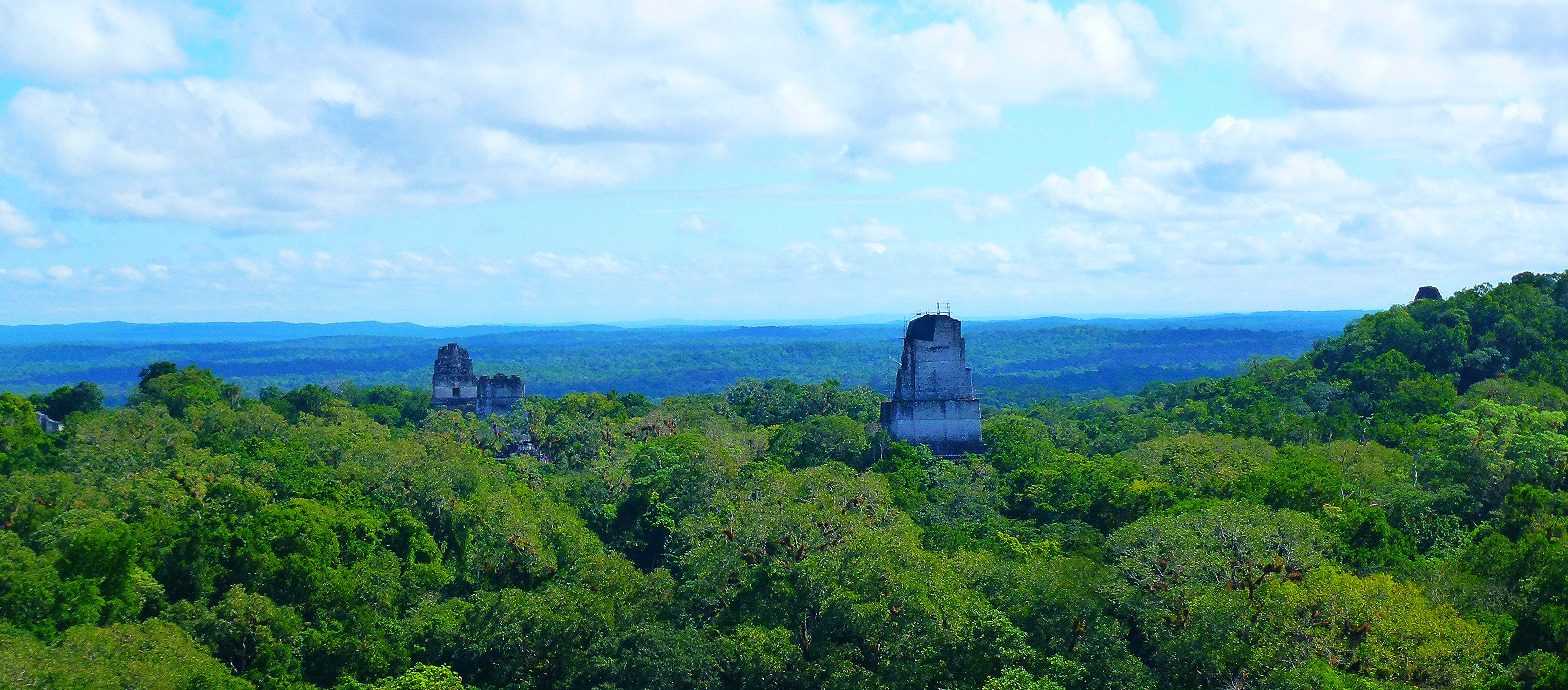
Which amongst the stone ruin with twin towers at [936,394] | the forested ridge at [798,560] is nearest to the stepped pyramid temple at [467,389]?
the forested ridge at [798,560]

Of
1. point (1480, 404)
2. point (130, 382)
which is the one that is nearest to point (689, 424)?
point (1480, 404)

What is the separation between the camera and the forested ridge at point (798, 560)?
21141mm

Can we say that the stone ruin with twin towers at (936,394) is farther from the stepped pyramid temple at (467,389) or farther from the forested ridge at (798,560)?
the stepped pyramid temple at (467,389)

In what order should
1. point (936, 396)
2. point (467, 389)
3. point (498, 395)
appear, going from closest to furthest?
1. point (936, 396)
2. point (498, 395)
3. point (467, 389)

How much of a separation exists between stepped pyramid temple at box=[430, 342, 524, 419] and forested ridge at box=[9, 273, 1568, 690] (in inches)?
456

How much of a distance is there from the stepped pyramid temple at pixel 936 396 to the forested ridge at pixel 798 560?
4.10ft

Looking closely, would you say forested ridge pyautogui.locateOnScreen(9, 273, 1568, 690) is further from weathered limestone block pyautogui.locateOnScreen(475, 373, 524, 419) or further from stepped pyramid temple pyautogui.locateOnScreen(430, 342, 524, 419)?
stepped pyramid temple pyautogui.locateOnScreen(430, 342, 524, 419)

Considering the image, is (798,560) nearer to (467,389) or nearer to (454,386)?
(467,389)

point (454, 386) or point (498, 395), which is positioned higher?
point (454, 386)

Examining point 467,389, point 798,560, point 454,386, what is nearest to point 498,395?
point 467,389

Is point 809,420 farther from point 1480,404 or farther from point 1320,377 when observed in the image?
point 1320,377

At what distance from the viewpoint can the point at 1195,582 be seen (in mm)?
22641

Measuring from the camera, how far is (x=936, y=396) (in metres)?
38.4

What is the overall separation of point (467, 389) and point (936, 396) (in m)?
22.5
